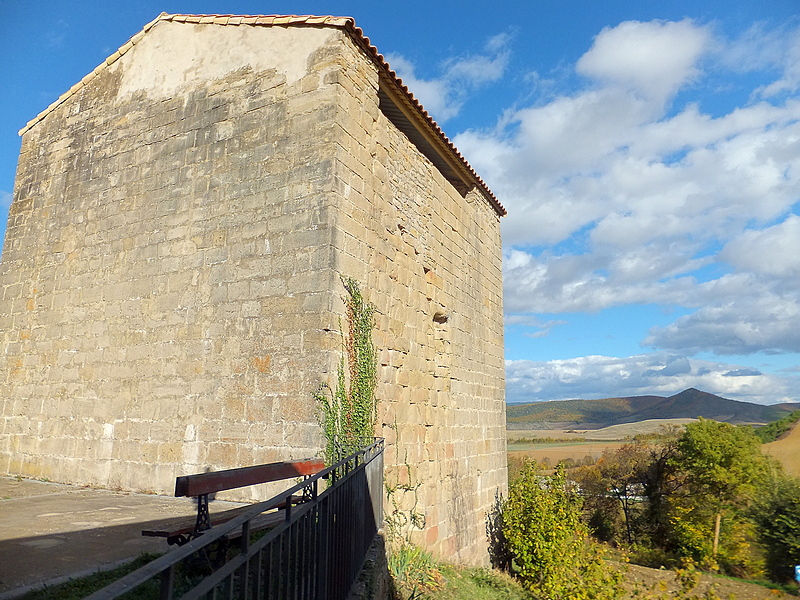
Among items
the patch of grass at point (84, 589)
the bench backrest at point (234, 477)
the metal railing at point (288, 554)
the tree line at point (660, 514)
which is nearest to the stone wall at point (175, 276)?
the bench backrest at point (234, 477)

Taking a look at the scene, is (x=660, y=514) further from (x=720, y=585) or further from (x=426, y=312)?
(x=426, y=312)

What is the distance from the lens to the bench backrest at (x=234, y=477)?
3.00m

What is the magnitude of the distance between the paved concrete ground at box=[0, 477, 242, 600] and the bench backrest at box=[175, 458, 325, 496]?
108 centimetres

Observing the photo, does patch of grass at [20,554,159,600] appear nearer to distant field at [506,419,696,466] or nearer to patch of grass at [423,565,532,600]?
patch of grass at [423,565,532,600]

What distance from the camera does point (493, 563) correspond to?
37.8 feet

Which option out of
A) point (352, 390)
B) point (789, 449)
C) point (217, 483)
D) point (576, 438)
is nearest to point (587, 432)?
point (576, 438)

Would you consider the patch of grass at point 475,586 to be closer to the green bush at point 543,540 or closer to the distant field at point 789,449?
the green bush at point 543,540

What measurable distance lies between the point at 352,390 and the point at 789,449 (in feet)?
142

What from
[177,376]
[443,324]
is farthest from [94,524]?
[443,324]

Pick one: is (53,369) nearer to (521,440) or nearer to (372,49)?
(372,49)

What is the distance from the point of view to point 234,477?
11.1 feet

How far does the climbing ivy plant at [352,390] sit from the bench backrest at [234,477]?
5.05 feet

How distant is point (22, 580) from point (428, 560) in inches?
209

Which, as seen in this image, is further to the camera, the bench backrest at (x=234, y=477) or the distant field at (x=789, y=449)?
the distant field at (x=789, y=449)
